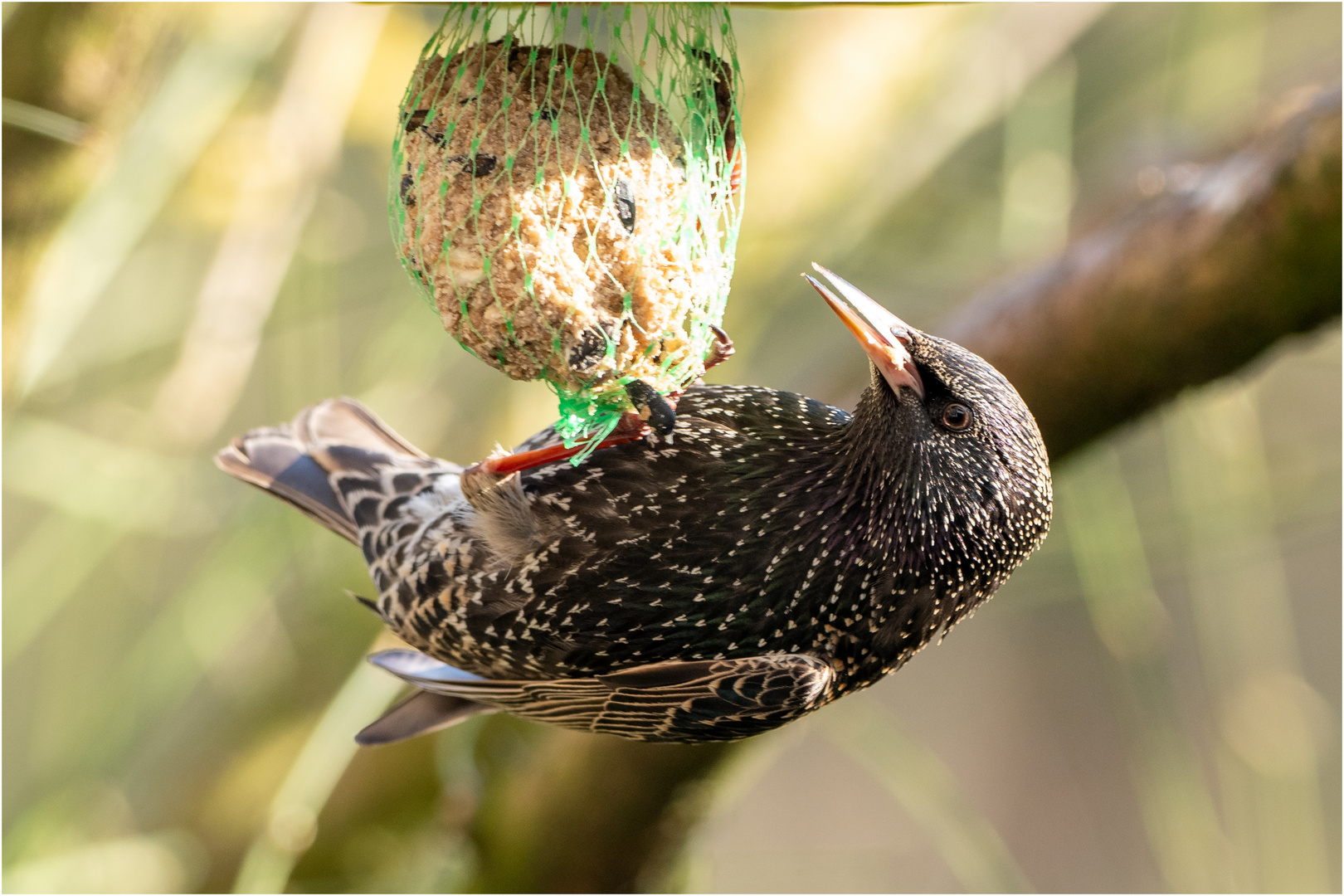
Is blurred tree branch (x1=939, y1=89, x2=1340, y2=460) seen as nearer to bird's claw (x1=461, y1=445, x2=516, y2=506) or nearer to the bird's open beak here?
the bird's open beak

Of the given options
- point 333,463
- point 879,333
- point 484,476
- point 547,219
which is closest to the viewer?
point 547,219

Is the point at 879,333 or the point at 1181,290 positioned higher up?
the point at 1181,290

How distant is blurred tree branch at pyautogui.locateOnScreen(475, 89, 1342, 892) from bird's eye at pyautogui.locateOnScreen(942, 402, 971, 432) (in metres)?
0.87

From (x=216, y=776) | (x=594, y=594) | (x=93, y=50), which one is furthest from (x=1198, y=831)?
(x=93, y=50)

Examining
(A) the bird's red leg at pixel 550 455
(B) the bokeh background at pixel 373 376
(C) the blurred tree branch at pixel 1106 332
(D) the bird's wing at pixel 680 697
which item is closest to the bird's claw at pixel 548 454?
(A) the bird's red leg at pixel 550 455

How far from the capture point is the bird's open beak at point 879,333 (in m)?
1.45

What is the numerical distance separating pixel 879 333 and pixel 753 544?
33 cm

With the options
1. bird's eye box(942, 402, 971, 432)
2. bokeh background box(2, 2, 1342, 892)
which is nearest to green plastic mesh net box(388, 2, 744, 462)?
bird's eye box(942, 402, 971, 432)

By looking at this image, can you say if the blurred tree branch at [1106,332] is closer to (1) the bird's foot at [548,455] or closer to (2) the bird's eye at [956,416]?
(2) the bird's eye at [956,416]

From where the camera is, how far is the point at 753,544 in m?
1.58

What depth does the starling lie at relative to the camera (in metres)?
1.56

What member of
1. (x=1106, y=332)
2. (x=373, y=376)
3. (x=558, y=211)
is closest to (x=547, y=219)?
(x=558, y=211)

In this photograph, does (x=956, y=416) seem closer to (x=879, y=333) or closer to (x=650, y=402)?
(x=879, y=333)

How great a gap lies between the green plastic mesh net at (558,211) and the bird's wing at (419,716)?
0.74m
